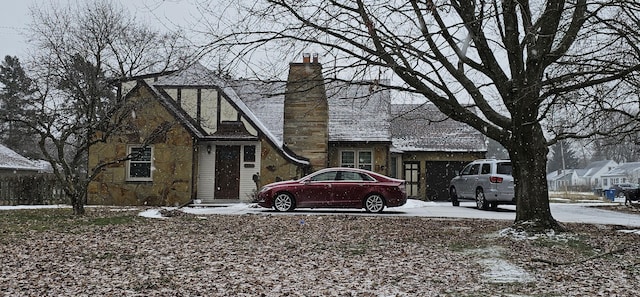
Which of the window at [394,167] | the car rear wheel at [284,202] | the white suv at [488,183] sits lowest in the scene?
the car rear wheel at [284,202]

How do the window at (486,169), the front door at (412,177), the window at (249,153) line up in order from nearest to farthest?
the window at (486,169)
the window at (249,153)
the front door at (412,177)

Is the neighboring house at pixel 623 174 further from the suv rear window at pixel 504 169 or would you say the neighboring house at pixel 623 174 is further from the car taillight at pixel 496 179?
the car taillight at pixel 496 179

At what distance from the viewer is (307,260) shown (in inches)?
328

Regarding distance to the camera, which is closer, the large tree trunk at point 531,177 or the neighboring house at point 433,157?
the large tree trunk at point 531,177

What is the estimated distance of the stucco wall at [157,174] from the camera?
852 inches

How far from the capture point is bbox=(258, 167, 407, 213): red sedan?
57.2ft

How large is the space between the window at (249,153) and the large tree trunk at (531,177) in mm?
13111

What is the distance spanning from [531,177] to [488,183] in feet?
25.8

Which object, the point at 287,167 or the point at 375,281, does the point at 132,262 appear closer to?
the point at 375,281

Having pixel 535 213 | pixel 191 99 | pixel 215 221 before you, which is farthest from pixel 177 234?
pixel 191 99

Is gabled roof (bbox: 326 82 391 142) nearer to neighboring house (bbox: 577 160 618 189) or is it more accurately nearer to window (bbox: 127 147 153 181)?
window (bbox: 127 147 153 181)

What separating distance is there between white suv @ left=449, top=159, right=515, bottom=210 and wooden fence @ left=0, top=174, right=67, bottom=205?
15.0 meters

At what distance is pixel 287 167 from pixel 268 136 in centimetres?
140

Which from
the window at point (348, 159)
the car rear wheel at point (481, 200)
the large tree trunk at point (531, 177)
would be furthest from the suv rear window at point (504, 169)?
the window at point (348, 159)
